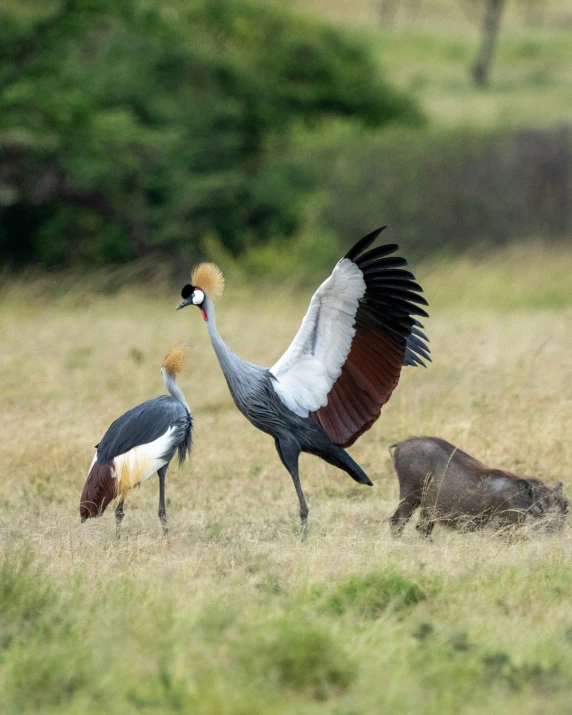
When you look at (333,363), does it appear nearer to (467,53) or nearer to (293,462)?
(293,462)

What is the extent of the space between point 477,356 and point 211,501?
4676 mm

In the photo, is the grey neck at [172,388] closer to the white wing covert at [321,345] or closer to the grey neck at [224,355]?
the grey neck at [224,355]

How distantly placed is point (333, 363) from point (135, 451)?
4.09 feet

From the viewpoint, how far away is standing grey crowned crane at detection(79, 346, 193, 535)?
6695mm

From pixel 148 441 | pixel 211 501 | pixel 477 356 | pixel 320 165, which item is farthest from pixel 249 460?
pixel 320 165

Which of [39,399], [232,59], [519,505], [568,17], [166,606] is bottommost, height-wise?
[166,606]

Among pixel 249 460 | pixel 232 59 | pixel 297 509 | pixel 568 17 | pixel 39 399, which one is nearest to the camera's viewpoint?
pixel 297 509

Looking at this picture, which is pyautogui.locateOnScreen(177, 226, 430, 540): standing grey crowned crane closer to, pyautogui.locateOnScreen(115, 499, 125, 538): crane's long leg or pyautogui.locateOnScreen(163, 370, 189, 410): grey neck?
pyautogui.locateOnScreen(163, 370, 189, 410): grey neck

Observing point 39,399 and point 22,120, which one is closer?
point 39,399

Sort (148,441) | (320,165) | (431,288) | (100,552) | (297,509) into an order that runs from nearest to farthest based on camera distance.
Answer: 1. (100,552)
2. (148,441)
3. (297,509)
4. (431,288)
5. (320,165)

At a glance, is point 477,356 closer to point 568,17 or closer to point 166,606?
point 166,606

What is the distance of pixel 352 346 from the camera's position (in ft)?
22.2

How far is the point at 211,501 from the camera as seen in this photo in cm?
796

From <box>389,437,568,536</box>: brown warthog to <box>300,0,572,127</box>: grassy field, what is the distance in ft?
90.4
